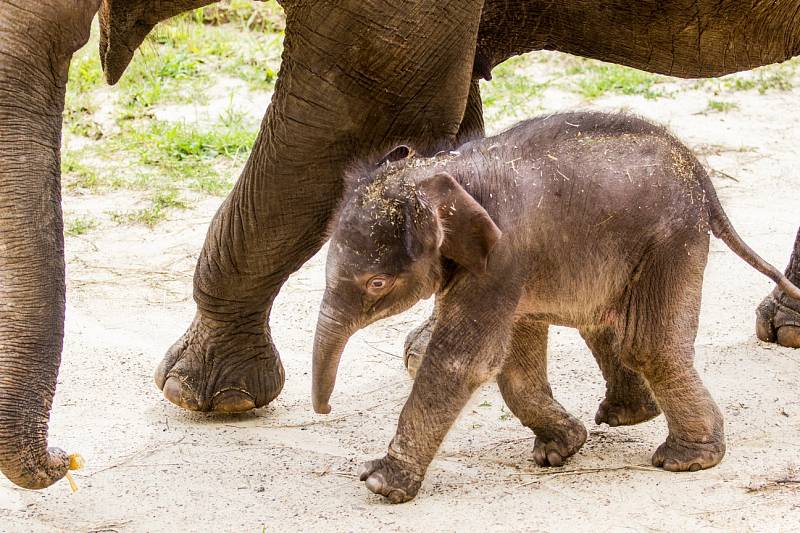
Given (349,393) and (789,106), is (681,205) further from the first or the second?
(789,106)

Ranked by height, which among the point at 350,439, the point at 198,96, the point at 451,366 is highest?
the point at 198,96

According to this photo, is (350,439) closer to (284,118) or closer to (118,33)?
(284,118)

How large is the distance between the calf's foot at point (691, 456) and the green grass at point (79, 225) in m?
3.74

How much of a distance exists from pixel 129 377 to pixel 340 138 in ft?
5.27

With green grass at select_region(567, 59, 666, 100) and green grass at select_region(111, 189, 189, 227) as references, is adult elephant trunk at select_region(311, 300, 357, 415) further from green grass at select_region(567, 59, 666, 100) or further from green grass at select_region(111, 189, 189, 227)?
green grass at select_region(567, 59, 666, 100)

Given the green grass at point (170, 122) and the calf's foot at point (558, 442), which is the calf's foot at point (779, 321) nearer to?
the calf's foot at point (558, 442)

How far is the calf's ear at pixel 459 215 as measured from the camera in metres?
3.81

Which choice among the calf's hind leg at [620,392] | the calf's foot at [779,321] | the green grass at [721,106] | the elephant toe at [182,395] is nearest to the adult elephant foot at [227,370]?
the elephant toe at [182,395]

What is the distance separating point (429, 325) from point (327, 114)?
1.40 meters

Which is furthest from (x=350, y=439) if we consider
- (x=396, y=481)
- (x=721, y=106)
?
(x=721, y=106)

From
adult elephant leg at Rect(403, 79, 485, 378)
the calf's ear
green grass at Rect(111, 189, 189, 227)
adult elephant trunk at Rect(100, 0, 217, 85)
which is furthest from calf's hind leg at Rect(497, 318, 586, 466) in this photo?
green grass at Rect(111, 189, 189, 227)

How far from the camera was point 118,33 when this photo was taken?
4961 mm

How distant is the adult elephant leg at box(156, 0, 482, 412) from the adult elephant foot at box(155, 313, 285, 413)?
7.7 inches

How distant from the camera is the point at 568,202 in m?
4.00
